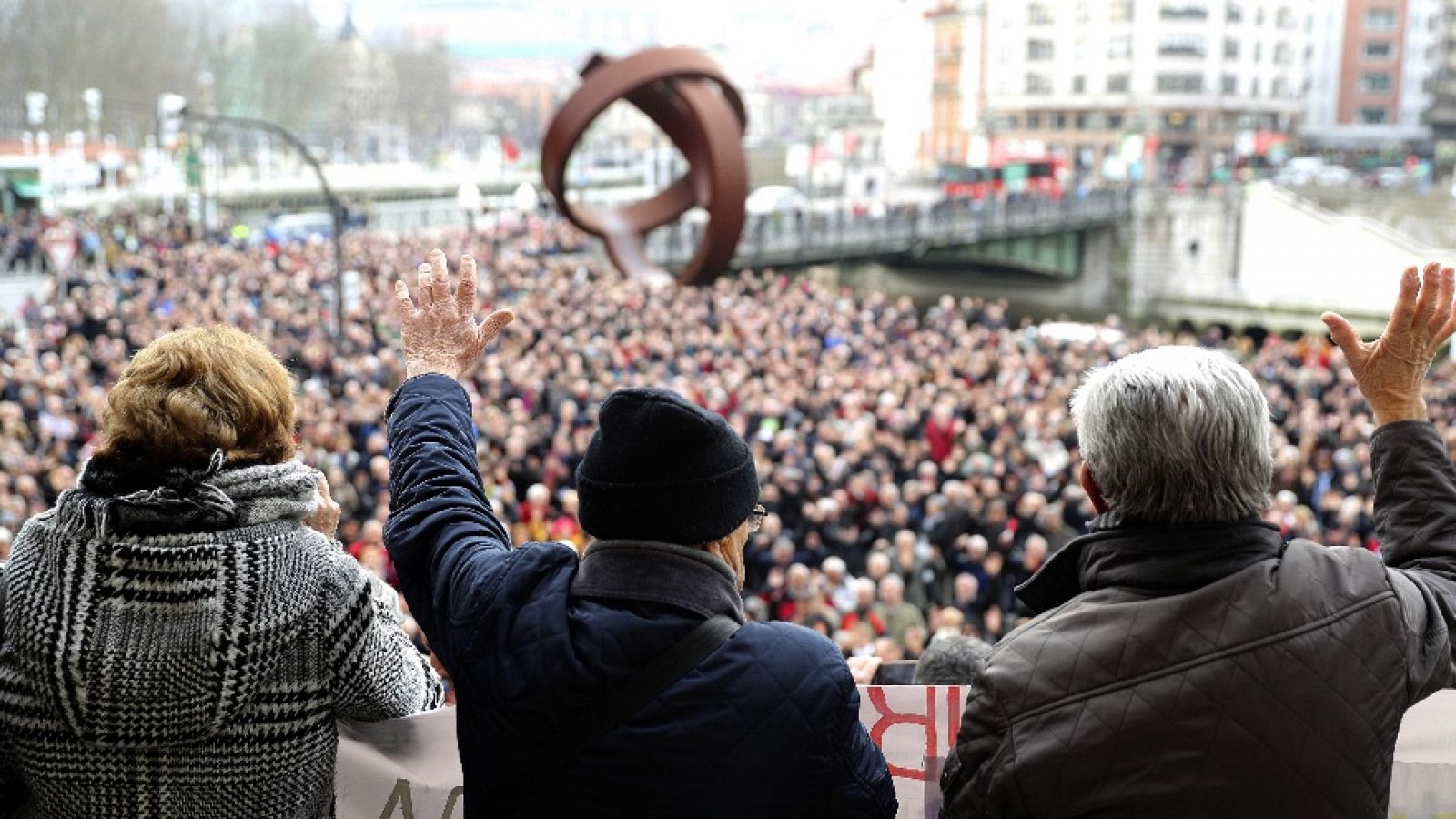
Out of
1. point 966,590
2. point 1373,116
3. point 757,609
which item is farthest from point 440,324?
point 1373,116

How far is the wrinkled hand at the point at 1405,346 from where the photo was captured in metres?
1.88

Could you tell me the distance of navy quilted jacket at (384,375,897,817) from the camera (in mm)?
1609

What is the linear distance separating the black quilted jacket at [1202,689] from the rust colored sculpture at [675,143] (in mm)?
16281

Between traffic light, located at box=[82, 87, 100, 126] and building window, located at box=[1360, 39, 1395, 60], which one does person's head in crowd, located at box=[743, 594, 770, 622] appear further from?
building window, located at box=[1360, 39, 1395, 60]

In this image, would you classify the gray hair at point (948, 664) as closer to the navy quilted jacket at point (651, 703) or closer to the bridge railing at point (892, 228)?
the navy quilted jacket at point (651, 703)

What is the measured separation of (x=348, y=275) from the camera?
15.4m

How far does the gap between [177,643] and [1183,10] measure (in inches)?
2938

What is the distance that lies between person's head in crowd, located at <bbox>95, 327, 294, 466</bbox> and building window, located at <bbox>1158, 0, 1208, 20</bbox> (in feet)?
241

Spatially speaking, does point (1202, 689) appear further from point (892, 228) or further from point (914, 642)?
point (892, 228)

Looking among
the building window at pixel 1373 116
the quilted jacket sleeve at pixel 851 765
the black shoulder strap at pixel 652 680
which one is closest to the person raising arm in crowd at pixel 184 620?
the black shoulder strap at pixel 652 680

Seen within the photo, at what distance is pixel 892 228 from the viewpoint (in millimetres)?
37031

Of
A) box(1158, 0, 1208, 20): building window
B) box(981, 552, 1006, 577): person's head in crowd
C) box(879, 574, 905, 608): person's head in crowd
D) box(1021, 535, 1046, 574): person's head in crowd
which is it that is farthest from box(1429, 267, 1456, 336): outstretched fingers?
box(1158, 0, 1208, 20): building window

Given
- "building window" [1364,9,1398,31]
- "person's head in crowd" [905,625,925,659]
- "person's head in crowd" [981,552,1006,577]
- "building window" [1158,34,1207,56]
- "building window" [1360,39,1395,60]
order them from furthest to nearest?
"building window" [1360,39,1395,60] < "building window" [1364,9,1398,31] < "building window" [1158,34,1207,56] < "person's head in crowd" [981,552,1006,577] < "person's head in crowd" [905,625,925,659]

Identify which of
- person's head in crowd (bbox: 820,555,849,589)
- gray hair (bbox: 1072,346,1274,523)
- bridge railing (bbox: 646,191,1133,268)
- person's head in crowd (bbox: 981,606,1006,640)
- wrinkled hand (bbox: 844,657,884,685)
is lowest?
person's head in crowd (bbox: 981,606,1006,640)
